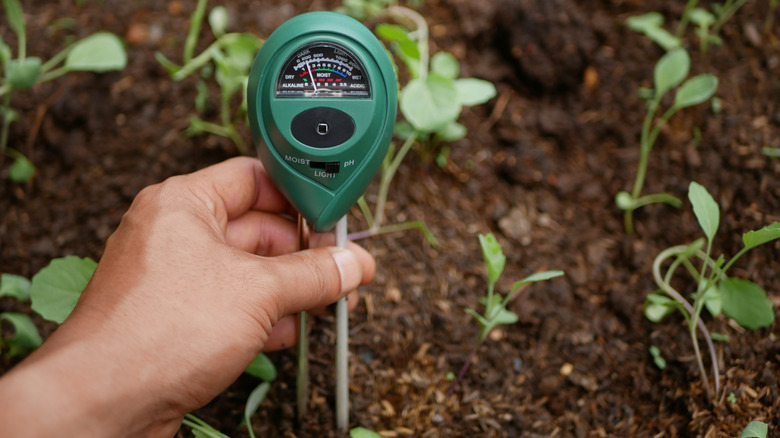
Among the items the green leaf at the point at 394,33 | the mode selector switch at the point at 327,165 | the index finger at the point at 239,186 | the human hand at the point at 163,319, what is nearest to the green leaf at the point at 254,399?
the human hand at the point at 163,319

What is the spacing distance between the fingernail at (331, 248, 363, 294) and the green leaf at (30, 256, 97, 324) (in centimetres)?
46

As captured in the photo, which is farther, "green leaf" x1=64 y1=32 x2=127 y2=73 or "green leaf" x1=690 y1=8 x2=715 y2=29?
"green leaf" x1=690 y1=8 x2=715 y2=29

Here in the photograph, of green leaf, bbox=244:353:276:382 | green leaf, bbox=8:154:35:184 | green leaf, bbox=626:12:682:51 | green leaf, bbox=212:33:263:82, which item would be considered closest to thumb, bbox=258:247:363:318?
green leaf, bbox=244:353:276:382

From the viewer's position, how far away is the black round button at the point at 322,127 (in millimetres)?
963

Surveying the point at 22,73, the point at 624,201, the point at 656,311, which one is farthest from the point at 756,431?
the point at 22,73

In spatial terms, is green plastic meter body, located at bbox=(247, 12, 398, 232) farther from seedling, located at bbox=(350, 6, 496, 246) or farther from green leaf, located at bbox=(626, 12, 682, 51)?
green leaf, located at bbox=(626, 12, 682, 51)

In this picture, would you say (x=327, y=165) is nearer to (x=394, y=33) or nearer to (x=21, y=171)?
(x=394, y=33)

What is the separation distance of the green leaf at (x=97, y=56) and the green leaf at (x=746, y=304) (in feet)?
4.80

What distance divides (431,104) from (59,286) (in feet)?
2.67

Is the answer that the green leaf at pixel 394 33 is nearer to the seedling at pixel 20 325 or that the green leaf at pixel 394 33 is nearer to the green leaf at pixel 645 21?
the green leaf at pixel 645 21

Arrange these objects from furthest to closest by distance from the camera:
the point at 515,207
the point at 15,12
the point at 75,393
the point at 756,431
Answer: the point at 515,207
the point at 15,12
the point at 756,431
the point at 75,393

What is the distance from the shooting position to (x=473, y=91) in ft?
4.48

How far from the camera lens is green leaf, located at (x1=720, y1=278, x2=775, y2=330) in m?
1.09

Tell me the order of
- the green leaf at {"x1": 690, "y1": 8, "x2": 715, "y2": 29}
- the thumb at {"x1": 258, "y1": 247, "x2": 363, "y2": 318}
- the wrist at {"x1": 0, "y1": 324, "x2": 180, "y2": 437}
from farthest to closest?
1. the green leaf at {"x1": 690, "y1": 8, "x2": 715, "y2": 29}
2. the thumb at {"x1": 258, "y1": 247, "x2": 363, "y2": 318}
3. the wrist at {"x1": 0, "y1": 324, "x2": 180, "y2": 437}
